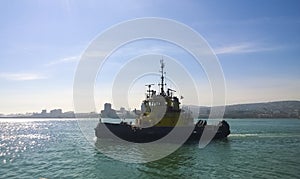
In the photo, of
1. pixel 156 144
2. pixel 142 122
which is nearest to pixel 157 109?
pixel 142 122

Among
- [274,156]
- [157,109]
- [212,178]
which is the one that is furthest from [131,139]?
[212,178]

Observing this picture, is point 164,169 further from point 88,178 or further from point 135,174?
point 88,178

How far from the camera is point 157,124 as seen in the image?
4519cm

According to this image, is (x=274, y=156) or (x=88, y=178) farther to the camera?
(x=274, y=156)

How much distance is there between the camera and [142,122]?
46.0 m

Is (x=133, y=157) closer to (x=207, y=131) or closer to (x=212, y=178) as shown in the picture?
(x=212, y=178)

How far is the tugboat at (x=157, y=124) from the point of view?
143ft

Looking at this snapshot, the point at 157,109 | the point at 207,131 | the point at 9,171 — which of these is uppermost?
the point at 157,109

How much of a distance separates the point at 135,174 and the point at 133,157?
8405mm

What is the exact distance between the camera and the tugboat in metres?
43.6

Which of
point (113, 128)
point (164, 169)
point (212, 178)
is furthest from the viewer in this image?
point (113, 128)

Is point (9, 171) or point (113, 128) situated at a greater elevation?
point (113, 128)

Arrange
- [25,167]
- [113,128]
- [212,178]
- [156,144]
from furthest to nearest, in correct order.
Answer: [113,128] → [156,144] → [25,167] → [212,178]

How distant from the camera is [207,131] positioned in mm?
49094
